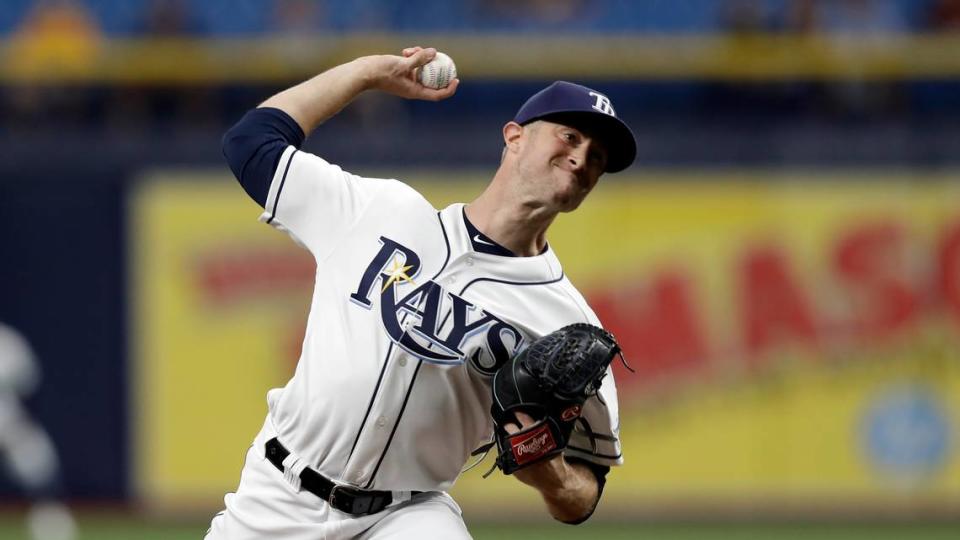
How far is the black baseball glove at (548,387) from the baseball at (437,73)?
0.82 m

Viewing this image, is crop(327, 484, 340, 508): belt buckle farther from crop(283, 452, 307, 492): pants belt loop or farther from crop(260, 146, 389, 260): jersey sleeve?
crop(260, 146, 389, 260): jersey sleeve

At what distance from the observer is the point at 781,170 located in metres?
10.1

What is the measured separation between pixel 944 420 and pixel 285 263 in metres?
4.26

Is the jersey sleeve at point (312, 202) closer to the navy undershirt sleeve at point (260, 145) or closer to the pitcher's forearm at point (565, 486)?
the navy undershirt sleeve at point (260, 145)

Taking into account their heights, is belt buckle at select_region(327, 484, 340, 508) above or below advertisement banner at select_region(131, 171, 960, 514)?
above

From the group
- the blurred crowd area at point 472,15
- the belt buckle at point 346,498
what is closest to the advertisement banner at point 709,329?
the blurred crowd area at point 472,15

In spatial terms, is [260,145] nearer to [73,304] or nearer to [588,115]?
[588,115]

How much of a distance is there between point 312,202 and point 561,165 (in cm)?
66

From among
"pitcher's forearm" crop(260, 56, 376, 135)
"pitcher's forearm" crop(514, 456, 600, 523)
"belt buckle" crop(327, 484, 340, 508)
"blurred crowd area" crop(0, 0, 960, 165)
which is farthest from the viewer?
"blurred crowd area" crop(0, 0, 960, 165)

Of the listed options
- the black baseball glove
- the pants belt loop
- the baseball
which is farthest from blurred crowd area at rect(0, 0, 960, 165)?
the black baseball glove

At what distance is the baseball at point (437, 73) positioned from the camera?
164 inches

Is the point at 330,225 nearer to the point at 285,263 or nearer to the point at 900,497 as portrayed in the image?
the point at 285,263

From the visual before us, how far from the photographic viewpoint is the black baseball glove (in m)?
3.67

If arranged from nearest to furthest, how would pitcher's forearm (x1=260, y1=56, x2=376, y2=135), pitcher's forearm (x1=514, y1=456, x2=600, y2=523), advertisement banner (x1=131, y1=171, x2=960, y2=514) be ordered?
pitcher's forearm (x1=514, y1=456, x2=600, y2=523) < pitcher's forearm (x1=260, y1=56, x2=376, y2=135) < advertisement banner (x1=131, y1=171, x2=960, y2=514)
